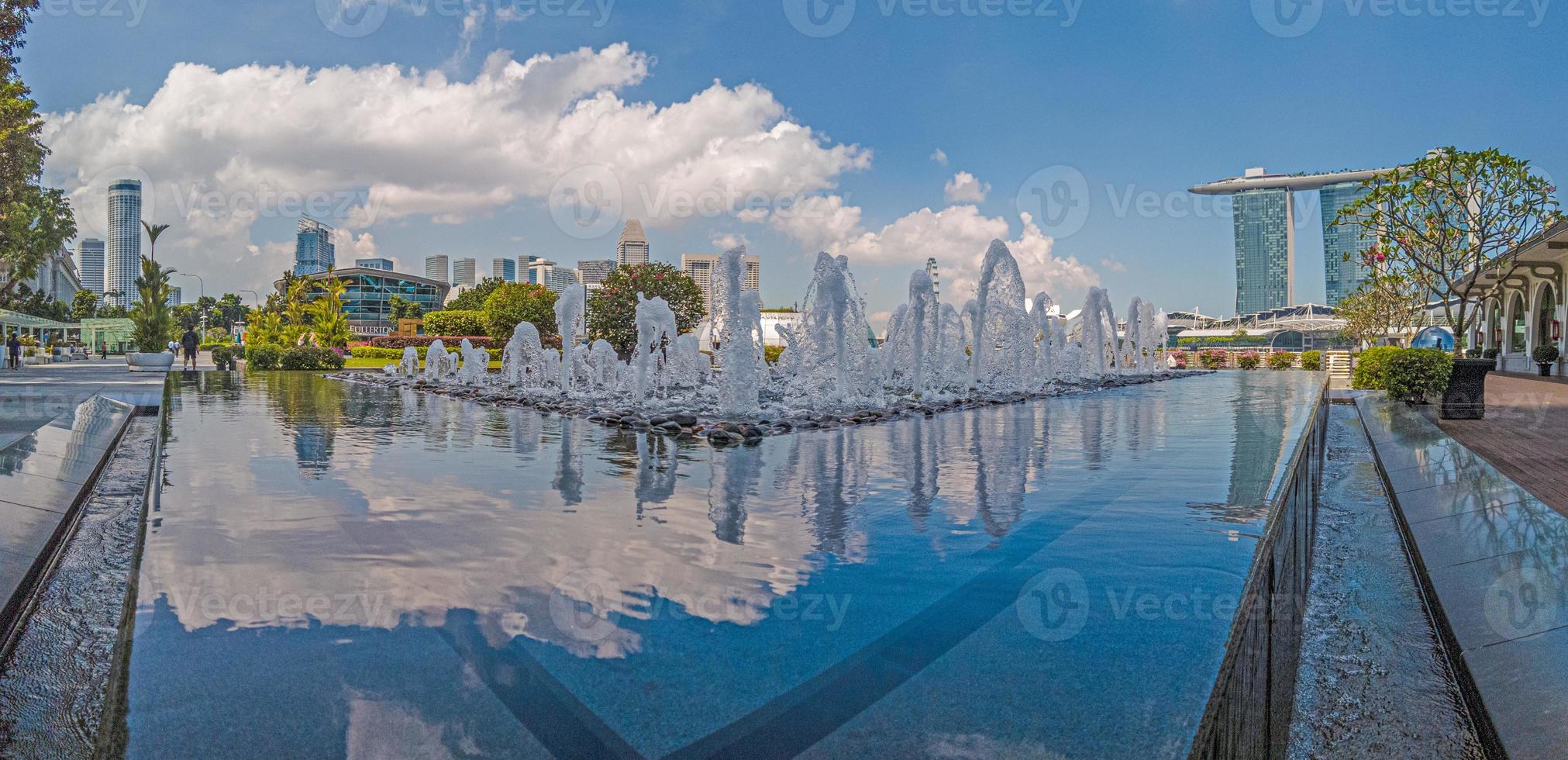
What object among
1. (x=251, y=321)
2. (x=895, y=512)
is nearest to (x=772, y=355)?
(x=251, y=321)

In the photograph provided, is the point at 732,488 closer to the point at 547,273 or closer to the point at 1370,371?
the point at 1370,371

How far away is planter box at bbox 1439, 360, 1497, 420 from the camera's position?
13.3m

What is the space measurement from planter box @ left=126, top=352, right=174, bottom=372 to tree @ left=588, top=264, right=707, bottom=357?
17031 millimetres

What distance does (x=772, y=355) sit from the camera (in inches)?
1789

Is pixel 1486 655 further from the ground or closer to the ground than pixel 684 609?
closer to the ground

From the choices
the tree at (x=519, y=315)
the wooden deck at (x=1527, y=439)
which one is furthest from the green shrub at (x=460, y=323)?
the wooden deck at (x=1527, y=439)

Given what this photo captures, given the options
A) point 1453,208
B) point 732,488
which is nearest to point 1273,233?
point 1453,208

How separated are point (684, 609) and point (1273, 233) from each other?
17828 centimetres

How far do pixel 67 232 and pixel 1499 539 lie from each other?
1656 inches

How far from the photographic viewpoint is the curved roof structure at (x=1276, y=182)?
128875mm

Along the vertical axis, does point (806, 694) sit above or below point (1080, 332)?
below

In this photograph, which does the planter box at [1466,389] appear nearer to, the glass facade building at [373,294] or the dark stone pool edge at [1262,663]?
the dark stone pool edge at [1262,663]

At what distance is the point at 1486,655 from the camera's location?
3.71 metres

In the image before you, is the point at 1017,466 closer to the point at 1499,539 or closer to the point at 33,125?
the point at 1499,539
